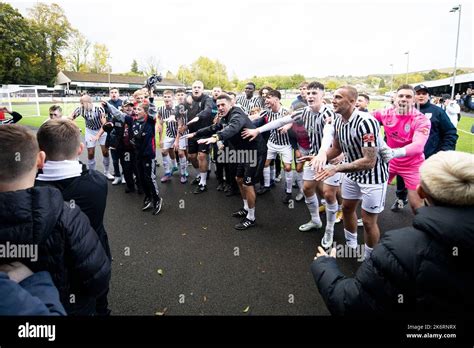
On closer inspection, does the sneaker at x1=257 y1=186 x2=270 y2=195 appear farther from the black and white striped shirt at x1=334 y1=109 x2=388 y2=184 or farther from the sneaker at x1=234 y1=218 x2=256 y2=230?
the black and white striped shirt at x1=334 y1=109 x2=388 y2=184

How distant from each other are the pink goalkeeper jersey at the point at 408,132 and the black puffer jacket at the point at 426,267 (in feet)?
9.36

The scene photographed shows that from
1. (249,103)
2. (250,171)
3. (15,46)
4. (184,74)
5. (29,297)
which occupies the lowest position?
(250,171)

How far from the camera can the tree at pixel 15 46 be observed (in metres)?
27.3

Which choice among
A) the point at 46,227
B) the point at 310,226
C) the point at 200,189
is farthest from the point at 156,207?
the point at 46,227

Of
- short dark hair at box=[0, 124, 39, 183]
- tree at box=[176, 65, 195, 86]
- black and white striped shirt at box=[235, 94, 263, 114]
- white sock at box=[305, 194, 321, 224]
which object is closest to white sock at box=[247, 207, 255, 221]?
white sock at box=[305, 194, 321, 224]

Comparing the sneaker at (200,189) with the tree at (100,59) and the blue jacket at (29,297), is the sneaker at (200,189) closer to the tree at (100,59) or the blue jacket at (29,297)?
the blue jacket at (29,297)

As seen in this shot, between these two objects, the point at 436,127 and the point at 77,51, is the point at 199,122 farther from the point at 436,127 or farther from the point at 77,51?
the point at 77,51

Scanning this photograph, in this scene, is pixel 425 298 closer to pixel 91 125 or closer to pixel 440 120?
pixel 440 120

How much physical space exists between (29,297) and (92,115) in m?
7.59

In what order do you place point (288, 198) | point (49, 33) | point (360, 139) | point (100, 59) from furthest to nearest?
point (100, 59) → point (49, 33) → point (288, 198) → point (360, 139)

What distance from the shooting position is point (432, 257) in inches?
43.1

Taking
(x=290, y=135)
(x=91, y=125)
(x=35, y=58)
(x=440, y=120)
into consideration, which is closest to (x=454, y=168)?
(x=440, y=120)

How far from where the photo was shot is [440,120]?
4637 millimetres

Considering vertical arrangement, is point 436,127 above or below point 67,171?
above
